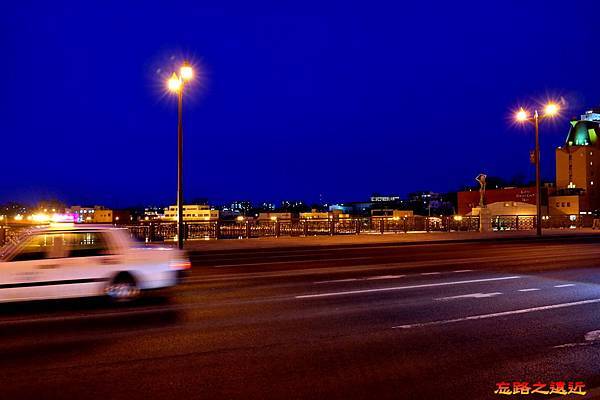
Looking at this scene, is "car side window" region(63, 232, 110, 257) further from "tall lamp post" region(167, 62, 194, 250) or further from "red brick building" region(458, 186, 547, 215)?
"red brick building" region(458, 186, 547, 215)

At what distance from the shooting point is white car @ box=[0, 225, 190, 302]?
1012cm

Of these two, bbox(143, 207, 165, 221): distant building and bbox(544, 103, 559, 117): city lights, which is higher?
bbox(544, 103, 559, 117): city lights

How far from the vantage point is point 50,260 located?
1026 cm

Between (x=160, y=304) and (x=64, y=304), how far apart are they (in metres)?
1.90

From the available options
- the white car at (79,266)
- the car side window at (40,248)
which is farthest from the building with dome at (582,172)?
the car side window at (40,248)

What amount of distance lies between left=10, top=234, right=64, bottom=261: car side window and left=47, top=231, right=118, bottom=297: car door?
119mm

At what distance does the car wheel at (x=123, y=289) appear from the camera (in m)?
10.8

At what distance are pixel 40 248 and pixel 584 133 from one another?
445 feet

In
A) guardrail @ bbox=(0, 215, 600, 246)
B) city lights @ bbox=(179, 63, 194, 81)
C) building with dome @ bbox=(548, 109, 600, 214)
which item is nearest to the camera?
city lights @ bbox=(179, 63, 194, 81)

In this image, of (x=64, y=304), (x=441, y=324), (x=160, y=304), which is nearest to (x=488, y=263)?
(x=441, y=324)

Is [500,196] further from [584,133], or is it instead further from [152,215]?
[152,215]

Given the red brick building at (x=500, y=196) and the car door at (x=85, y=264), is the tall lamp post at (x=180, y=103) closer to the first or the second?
the car door at (x=85, y=264)

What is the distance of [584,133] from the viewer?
5007 inches

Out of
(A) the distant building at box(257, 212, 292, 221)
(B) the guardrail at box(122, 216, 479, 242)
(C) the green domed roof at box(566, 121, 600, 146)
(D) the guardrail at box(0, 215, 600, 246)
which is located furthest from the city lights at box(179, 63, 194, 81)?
(C) the green domed roof at box(566, 121, 600, 146)
